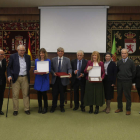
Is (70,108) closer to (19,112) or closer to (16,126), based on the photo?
(19,112)

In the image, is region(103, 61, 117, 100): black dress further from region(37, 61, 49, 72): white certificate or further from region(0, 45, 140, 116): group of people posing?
region(37, 61, 49, 72): white certificate

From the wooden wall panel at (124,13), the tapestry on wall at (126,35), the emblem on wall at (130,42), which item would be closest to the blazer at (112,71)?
the tapestry on wall at (126,35)

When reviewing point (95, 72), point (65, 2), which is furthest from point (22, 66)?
point (65, 2)

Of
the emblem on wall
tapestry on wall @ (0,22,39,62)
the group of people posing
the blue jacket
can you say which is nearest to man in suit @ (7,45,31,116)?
the group of people posing

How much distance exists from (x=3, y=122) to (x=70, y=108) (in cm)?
158

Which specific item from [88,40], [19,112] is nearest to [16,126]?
[19,112]

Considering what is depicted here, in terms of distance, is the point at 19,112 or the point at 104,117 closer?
the point at 104,117

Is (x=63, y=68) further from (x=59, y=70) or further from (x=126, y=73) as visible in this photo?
(x=126, y=73)

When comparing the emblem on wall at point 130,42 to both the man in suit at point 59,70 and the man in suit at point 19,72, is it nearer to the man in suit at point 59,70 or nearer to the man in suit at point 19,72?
the man in suit at point 59,70

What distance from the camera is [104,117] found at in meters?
3.49

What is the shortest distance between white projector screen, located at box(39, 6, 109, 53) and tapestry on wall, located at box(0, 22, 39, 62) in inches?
13.9

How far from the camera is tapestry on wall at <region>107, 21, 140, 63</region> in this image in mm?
6652

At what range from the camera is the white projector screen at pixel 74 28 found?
21.3 ft

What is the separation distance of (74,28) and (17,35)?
2284 mm
